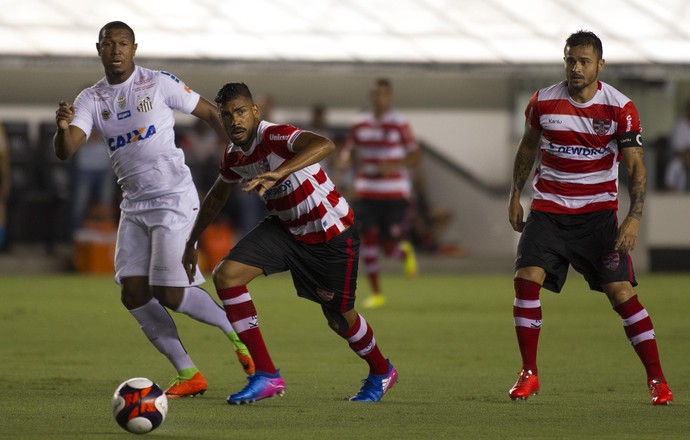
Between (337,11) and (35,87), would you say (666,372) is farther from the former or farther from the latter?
(35,87)

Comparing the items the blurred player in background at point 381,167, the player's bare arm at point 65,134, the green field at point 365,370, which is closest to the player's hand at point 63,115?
the player's bare arm at point 65,134

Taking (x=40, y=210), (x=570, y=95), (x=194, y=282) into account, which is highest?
(x=570, y=95)

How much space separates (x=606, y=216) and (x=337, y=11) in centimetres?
1491

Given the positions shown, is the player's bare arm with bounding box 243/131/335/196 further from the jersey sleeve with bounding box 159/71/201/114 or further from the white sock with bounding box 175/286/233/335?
the white sock with bounding box 175/286/233/335

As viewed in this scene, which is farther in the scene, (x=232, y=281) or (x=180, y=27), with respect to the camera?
(x=180, y=27)

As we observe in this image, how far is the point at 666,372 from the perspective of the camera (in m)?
9.77

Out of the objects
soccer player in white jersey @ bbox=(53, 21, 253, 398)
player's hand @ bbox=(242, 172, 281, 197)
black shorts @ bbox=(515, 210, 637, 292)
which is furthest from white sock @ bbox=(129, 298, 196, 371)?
black shorts @ bbox=(515, 210, 637, 292)

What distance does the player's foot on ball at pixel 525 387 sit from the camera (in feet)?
26.9

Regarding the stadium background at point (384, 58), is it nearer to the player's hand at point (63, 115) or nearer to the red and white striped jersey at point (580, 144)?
the red and white striped jersey at point (580, 144)

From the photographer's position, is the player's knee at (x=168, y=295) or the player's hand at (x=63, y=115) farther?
the player's knee at (x=168, y=295)

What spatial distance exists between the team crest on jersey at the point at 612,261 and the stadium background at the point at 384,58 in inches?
502

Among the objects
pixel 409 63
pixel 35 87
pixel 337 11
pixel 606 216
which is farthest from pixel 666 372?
pixel 35 87

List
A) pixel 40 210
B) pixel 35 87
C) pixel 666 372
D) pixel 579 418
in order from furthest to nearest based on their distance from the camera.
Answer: pixel 35 87 → pixel 40 210 → pixel 666 372 → pixel 579 418

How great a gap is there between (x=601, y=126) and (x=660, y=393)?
154cm
